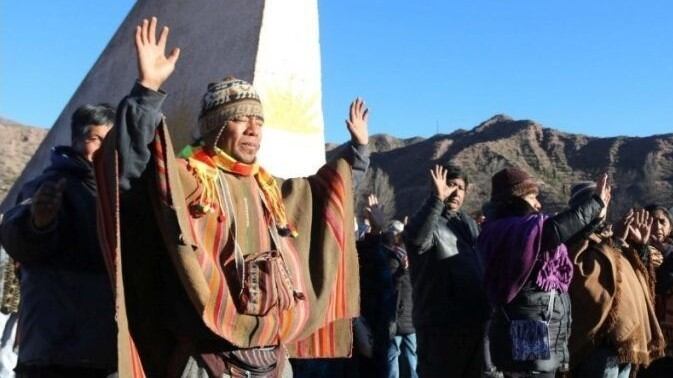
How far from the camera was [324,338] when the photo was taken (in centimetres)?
355

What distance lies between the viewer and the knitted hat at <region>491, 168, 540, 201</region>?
15.8 ft

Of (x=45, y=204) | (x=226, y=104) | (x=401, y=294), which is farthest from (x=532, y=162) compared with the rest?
(x=45, y=204)

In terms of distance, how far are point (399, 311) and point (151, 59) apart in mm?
4814

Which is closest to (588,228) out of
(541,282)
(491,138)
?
(541,282)

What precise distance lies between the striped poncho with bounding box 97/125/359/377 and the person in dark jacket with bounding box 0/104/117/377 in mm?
292

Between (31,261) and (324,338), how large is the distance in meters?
1.12

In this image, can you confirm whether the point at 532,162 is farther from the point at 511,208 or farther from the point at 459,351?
the point at 511,208

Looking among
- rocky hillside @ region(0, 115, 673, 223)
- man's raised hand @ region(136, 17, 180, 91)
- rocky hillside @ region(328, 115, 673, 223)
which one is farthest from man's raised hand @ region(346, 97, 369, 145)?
rocky hillside @ region(328, 115, 673, 223)

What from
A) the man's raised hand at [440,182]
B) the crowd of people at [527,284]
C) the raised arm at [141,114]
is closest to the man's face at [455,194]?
the crowd of people at [527,284]

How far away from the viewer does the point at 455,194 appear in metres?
5.35

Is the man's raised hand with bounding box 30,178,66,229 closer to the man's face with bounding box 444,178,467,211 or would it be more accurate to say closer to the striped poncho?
the striped poncho

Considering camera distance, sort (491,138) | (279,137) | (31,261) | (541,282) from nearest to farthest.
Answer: (31,261)
(541,282)
(279,137)
(491,138)

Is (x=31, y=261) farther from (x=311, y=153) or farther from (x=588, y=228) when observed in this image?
(x=311, y=153)

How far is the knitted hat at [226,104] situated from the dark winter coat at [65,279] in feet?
1.63
